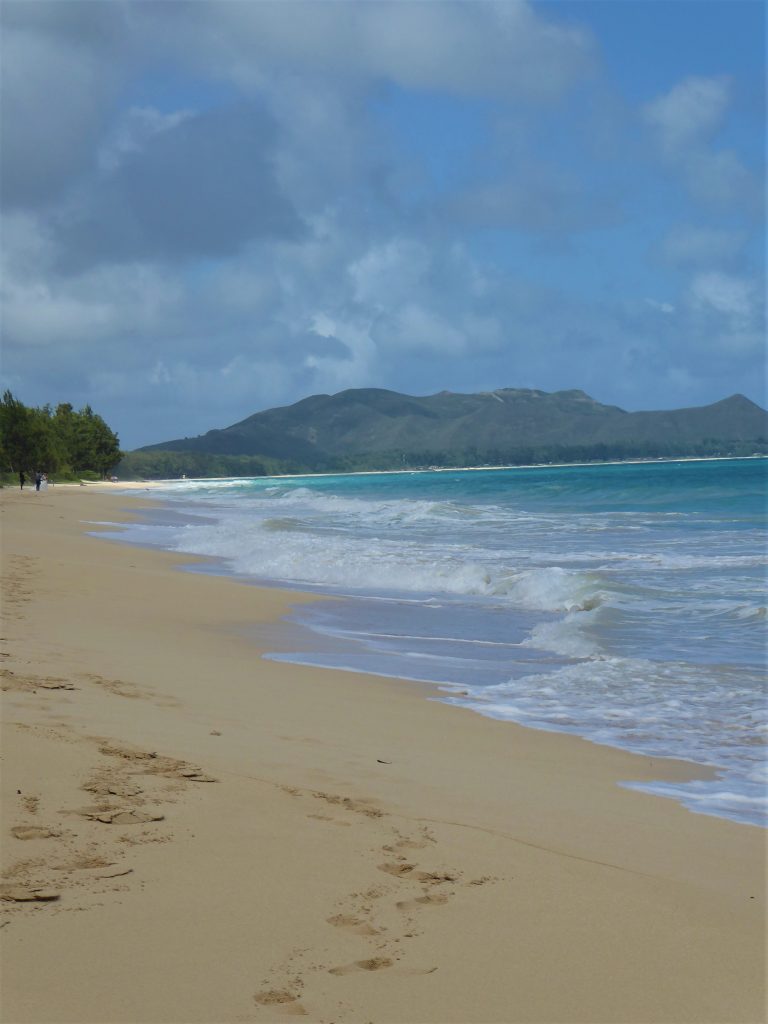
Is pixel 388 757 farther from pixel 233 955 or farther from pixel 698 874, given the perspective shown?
pixel 233 955

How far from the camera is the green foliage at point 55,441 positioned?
2953 inches

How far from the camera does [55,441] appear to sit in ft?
293

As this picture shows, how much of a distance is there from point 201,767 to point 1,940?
203 cm

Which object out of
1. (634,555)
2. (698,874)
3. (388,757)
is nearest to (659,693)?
(388,757)

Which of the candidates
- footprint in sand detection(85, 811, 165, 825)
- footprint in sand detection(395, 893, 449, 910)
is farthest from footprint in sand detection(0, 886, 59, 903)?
footprint in sand detection(395, 893, 449, 910)

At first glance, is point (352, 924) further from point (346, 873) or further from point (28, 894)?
point (28, 894)

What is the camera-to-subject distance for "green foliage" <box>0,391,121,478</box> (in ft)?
246

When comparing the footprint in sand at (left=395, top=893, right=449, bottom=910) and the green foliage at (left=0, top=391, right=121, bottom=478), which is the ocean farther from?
the green foliage at (left=0, top=391, right=121, bottom=478)

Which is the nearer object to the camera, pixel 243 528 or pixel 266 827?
pixel 266 827

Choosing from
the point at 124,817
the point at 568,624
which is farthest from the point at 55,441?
the point at 124,817

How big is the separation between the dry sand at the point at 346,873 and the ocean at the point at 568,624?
2.35 ft

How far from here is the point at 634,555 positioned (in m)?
20.9

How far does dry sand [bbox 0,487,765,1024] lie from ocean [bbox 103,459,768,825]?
0.72 metres

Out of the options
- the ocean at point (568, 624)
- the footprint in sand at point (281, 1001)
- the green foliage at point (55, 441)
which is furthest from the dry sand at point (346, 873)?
the green foliage at point (55, 441)
